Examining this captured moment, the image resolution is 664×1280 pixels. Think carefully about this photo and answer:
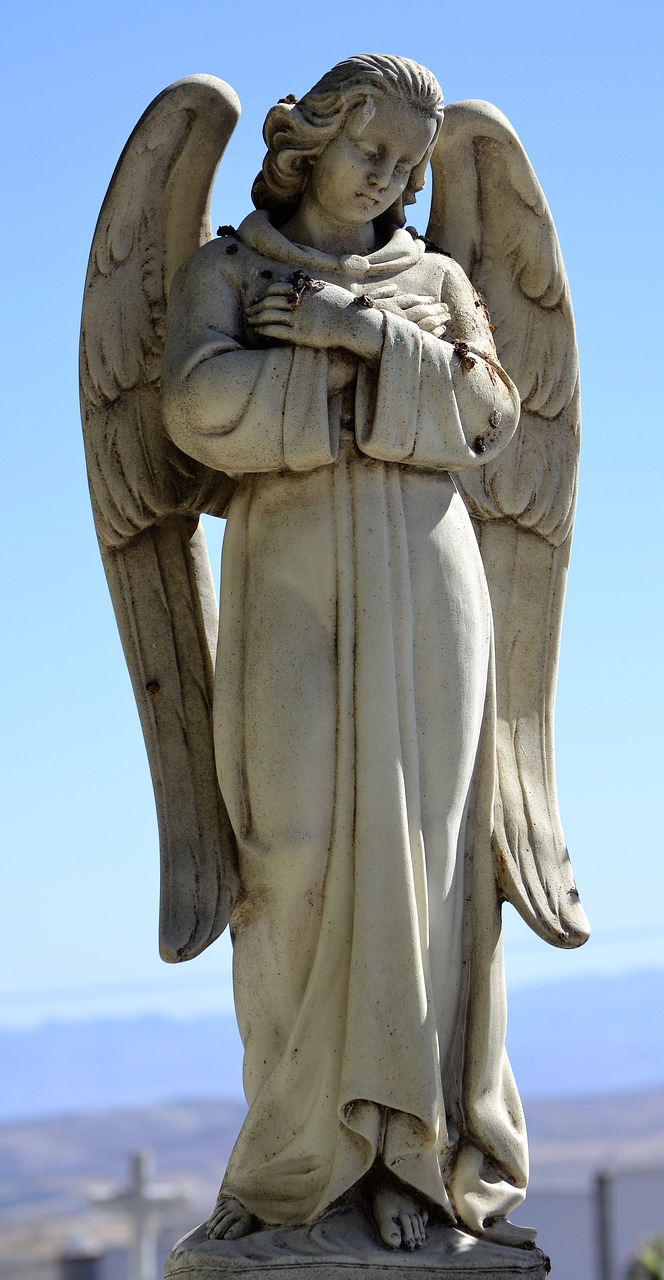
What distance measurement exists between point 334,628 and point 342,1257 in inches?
63.2

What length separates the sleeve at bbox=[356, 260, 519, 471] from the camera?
18.7ft

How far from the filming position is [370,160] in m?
5.89

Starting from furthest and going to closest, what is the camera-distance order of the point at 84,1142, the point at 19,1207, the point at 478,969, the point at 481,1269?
the point at 84,1142, the point at 19,1207, the point at 478,969, the point at 481,1269

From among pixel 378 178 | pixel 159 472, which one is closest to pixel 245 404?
pixel 159 472

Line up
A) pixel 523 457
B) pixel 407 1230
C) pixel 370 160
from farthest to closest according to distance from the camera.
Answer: pixel 523 457 → pixel 370 160 → pixel 407 1230

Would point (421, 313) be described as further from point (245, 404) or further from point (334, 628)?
point (334, 628)

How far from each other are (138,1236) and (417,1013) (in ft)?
43.2

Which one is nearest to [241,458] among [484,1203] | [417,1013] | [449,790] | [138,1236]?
[449,790]

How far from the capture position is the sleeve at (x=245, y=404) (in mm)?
5668

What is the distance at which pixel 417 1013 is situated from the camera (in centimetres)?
561

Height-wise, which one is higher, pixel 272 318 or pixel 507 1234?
pixel 272 318

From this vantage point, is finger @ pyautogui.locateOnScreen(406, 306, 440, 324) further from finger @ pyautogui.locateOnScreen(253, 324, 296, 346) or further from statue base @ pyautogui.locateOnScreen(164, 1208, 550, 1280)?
statue base @ pyautogui.locateOnScreen(164, 1208, 550, 1280)

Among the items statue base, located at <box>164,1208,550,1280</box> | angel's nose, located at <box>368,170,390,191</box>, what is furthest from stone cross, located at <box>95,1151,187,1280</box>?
angel's nose, located at <box>368,170,390,191</box>

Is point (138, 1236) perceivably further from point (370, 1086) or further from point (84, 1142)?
point (84, 1142)
